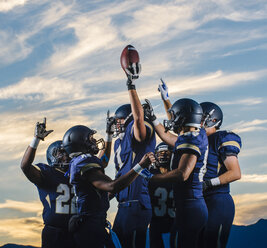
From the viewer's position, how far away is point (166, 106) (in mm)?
7484

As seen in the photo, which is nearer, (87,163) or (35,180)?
(87,163)

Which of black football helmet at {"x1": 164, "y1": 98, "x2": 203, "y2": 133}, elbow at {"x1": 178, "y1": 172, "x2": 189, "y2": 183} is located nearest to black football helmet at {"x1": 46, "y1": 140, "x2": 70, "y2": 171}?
black football helmet at {"x1": 164, "y1": 98, "x2": 203, "y2": 133}

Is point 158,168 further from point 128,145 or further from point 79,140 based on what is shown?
point 79,140

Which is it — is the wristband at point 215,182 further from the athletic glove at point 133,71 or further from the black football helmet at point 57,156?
the black football helmet at point 57,156

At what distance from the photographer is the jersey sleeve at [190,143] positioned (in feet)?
17.3

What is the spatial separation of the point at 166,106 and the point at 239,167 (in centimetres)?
170

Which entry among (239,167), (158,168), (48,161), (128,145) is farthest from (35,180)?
(239,167)

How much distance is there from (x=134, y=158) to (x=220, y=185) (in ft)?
3.91

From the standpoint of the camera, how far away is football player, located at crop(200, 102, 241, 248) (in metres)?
6.24

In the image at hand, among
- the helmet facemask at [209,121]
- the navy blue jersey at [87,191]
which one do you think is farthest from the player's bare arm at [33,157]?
the helmet facemask at [209,121]

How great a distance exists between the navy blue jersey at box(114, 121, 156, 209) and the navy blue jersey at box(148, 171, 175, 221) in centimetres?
142

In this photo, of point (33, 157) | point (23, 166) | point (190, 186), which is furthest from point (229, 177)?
point (23, 166)

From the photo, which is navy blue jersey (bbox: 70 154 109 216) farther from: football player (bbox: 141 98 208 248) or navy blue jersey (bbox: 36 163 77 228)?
navy blue jersey (bbox: 36 163 77 228)

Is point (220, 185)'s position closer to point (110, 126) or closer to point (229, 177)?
point (229, 177)
